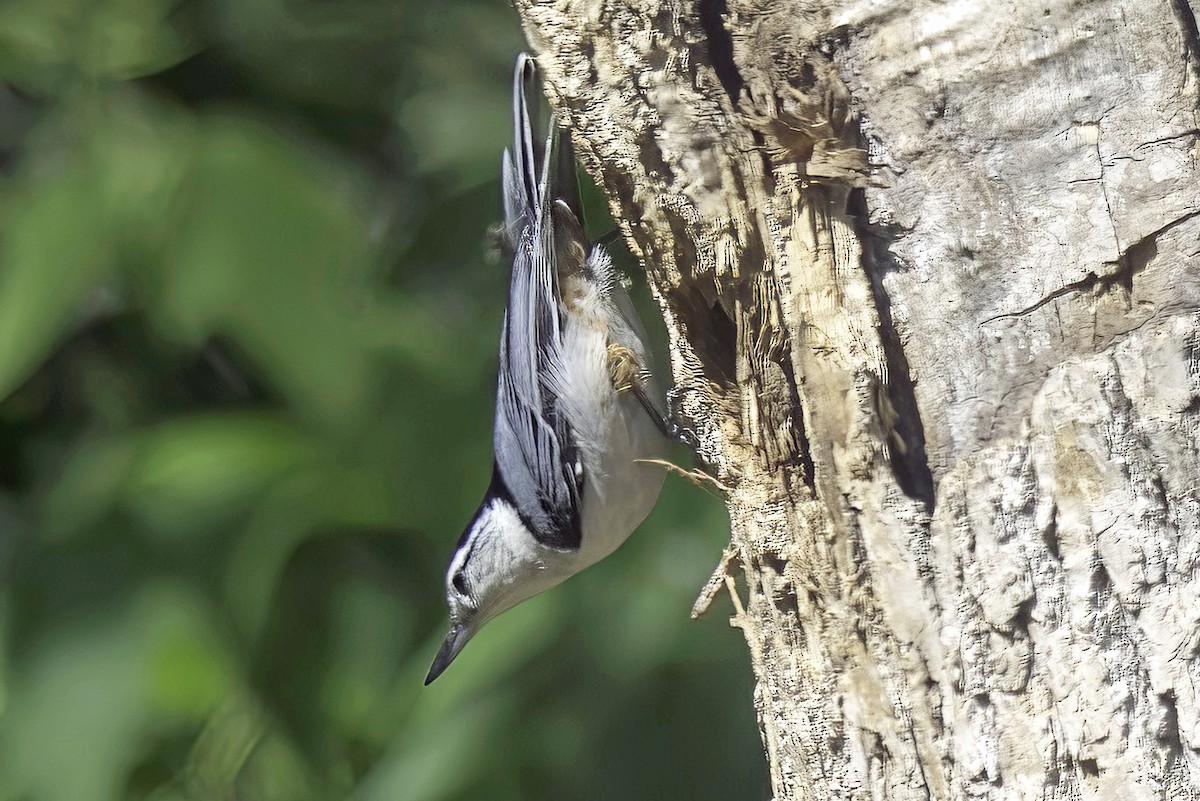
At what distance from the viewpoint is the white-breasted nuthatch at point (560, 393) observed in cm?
144

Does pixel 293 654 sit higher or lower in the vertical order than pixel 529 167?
lower

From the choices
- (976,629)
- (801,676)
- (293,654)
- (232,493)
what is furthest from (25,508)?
(976,629)

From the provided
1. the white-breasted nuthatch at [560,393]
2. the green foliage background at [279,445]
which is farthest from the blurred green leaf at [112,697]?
the white-breasted nuthatch at [560,393]

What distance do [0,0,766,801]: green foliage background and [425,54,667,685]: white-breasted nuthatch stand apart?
0.37 m

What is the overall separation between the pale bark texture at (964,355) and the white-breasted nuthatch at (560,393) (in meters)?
0.53

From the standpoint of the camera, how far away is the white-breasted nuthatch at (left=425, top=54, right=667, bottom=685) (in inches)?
56.6

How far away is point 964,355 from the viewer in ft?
2.51

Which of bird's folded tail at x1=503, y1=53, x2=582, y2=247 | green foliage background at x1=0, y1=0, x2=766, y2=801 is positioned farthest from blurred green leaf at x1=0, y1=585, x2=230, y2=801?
bird's folded tail at x1=503, y1=53, x2=582, y2=247

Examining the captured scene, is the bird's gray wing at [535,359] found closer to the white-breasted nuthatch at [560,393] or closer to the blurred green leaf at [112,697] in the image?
the white-breasted nuthatch at [560,393]

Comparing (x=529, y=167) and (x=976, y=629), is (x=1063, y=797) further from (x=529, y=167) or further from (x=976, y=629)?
(x=529, y=167)

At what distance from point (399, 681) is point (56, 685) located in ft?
1.91

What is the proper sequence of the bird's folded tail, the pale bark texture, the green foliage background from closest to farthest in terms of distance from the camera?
1. the pale bark texture
2. the bird's folded tail
3. the green foliage background

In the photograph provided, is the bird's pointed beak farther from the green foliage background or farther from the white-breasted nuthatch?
the green foliage background

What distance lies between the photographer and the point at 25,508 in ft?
6.08
